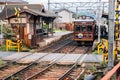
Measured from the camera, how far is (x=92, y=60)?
21000mm

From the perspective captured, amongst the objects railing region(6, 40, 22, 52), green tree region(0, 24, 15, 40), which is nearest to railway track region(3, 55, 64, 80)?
railing region(6, 40, 22, 52)

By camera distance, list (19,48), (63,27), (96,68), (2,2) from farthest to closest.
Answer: (63,27) < (2,2) < (19,48) < (96,68)

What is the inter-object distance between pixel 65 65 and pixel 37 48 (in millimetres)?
10207

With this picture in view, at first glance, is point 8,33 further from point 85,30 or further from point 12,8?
point 12,8

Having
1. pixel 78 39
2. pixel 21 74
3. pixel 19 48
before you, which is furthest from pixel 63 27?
pixel 21 74

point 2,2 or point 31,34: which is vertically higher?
point 2,2

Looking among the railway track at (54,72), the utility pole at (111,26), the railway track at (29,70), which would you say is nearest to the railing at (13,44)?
the railway track at (29,70)

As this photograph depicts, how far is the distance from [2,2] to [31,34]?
2072 cm

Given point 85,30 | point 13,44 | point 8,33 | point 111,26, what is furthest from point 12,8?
point 111,26

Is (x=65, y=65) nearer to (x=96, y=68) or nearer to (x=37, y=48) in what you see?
(x=96, y=68)

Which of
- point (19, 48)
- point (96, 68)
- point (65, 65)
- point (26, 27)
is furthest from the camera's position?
point (26, 27)

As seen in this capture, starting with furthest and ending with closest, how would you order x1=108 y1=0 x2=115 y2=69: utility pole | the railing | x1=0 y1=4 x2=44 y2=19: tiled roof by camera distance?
1. x1=0 y1=4 x2=44 y2=19: tiled roof
2. the railing
3. x1=108 y1=0 x2=115 y2=69: utility pole

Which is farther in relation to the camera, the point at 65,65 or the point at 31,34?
the point at 31,34

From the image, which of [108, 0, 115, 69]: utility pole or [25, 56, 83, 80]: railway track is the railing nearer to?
[25, 56, 83, 80]: railway track
